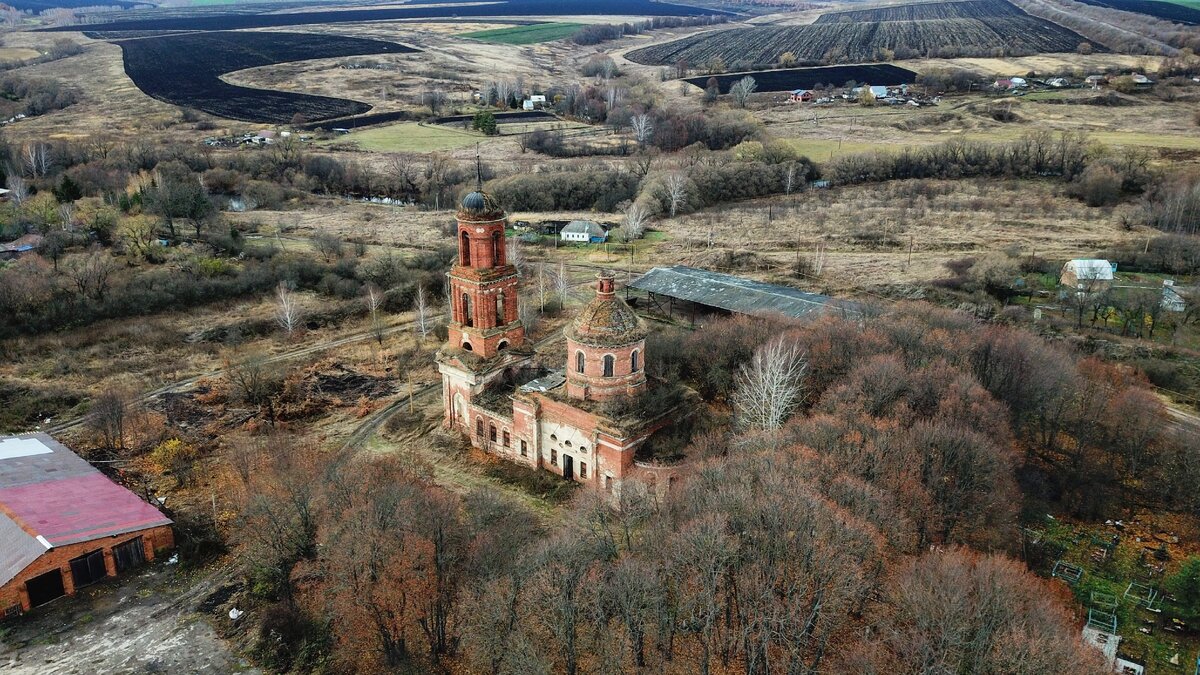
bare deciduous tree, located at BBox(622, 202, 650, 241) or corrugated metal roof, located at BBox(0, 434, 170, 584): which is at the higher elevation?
bare deciduous tree, located at BBox(622, 202, 650, 241)

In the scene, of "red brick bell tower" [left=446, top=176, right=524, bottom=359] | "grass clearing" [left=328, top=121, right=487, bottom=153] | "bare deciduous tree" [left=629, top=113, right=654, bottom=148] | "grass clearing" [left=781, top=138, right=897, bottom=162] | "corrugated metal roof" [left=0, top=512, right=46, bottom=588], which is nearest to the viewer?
"corrugated metal roof" [left=0, top=512, right=46, bottom=588]

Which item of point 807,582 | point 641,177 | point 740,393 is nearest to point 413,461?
point 740,393

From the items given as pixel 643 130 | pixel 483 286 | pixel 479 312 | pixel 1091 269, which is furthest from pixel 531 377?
pixel 643 130

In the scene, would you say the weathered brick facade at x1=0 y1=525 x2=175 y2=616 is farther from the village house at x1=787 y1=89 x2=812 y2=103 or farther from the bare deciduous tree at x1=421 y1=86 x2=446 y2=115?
the village house at x1=787 y1=89 x2=812 y2=103

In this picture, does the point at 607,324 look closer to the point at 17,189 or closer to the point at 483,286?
the point at 483,286

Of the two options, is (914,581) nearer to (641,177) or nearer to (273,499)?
(273,499)

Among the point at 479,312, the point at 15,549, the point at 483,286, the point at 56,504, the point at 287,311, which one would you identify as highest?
the point at 483,286

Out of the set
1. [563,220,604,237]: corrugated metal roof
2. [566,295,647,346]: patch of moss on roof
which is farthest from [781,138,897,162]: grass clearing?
[566,295,647,346]: patch of moss on roof
